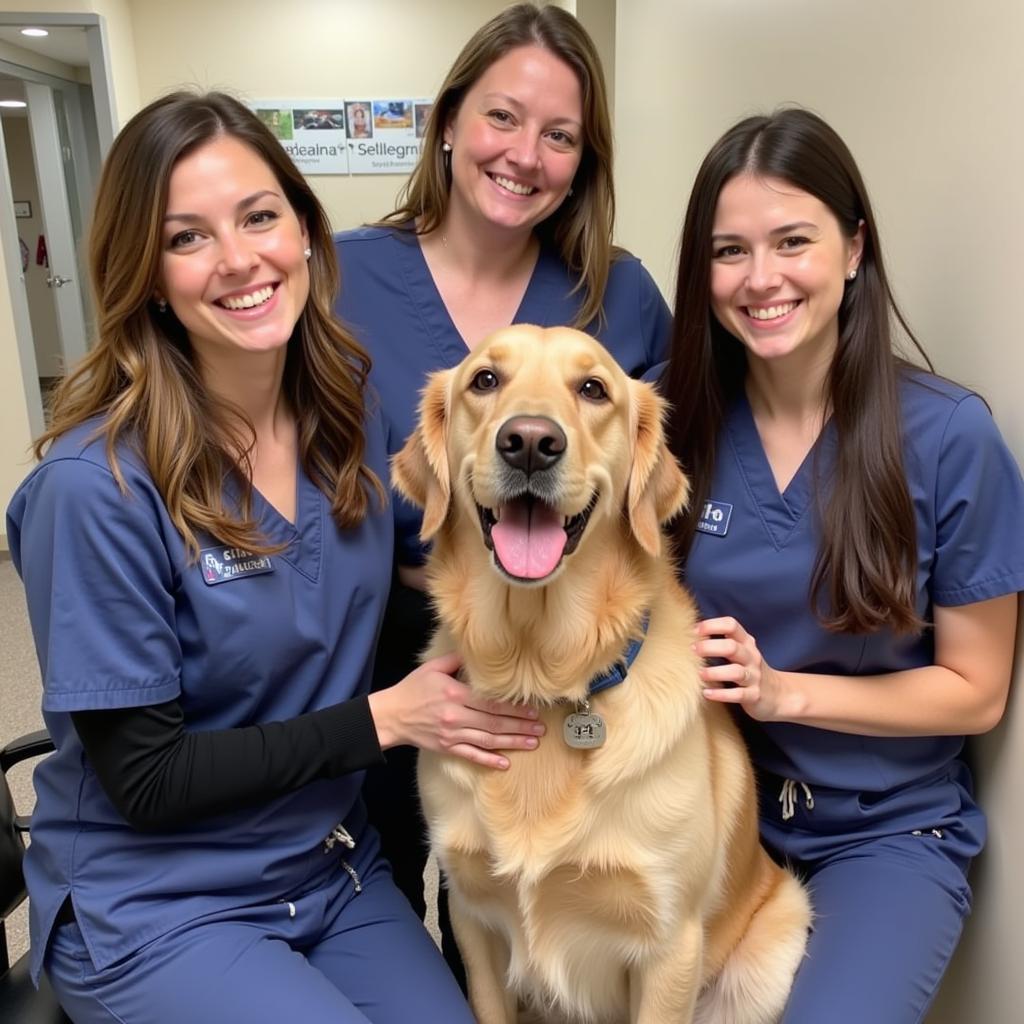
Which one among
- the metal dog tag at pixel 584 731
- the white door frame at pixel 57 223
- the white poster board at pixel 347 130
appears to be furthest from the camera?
the white poster board at pixel 347 130

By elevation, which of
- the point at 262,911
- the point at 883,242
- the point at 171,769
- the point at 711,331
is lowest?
the point at 262,911

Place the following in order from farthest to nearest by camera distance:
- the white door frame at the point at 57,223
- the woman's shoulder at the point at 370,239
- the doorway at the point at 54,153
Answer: the white door frame at the point at 57,223 < the doorway at the point at 54,153 < the woman's shoulder at the point at 370,239

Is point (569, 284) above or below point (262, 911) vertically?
above

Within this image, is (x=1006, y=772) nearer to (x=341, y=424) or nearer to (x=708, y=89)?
(x=341, y=424)

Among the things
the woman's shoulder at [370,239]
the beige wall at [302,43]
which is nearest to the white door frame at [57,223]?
the beige wall at [302,43]

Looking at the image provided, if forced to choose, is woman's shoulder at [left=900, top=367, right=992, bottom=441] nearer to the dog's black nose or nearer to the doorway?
the dog's black nose

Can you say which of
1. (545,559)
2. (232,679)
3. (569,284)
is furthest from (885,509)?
(232,679)

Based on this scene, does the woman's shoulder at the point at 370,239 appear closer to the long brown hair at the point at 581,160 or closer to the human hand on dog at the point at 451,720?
the long brown hair at the point at 581,160

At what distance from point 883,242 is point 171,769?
1445 millimetres

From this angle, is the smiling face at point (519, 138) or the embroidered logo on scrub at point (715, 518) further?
the smiling face at point (519, 138)

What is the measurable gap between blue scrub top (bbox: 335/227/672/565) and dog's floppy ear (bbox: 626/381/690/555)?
1.52 feet

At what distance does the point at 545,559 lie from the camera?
3.85ft

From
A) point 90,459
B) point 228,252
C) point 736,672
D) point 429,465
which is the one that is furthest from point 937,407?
point 90,459

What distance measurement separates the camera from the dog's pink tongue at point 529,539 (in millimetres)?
1169
